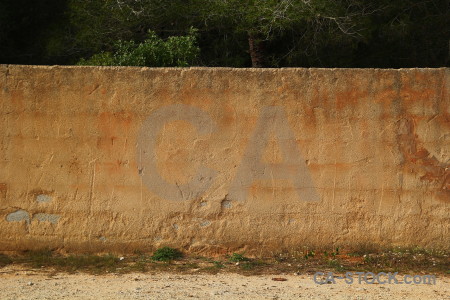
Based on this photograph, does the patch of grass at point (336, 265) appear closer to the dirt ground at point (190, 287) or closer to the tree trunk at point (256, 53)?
the dirt ground at point (190, 287)

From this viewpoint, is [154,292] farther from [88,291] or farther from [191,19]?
[191,19]

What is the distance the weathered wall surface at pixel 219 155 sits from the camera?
6023mm

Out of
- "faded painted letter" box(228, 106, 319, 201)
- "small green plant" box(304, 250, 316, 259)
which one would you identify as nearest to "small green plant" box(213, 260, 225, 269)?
"faded painted letter" box(228, 106, 319, 201)

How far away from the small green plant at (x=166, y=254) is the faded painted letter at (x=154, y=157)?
50 cm

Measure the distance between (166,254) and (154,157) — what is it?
3.06ft

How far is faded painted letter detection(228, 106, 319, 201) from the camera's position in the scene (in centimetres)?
604

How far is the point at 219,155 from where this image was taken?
6.05m

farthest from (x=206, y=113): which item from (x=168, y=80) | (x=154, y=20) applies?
(x=154, y=20)

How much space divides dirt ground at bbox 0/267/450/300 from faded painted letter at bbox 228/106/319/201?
87cm

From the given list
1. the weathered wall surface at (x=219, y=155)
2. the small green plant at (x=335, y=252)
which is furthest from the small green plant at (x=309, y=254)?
the small green plant at (x=335, y=252)

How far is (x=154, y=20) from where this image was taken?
31.5 feet

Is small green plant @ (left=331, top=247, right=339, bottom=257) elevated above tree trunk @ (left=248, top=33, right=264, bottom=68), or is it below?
below

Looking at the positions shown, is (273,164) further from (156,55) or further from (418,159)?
(156,55)

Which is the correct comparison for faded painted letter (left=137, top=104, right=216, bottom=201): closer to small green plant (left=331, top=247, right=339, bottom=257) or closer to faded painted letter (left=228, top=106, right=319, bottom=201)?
faded painted letter (left=228, top=106, right=319, bottom=201)
